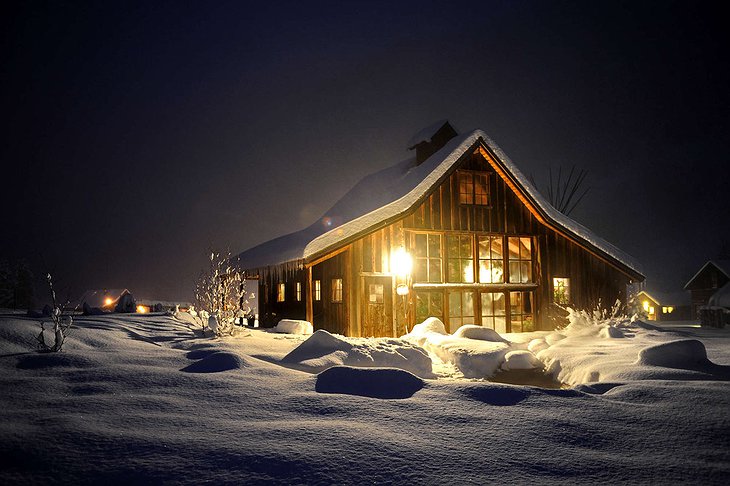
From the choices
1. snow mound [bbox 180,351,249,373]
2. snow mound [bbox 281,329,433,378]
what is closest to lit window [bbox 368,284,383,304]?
snow mound [bbox 281,329,433,378]

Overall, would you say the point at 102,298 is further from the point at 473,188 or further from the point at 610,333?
the point at 610,333

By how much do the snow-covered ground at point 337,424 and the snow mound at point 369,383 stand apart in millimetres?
15

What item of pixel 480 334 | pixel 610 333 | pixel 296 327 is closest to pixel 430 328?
pixel 480 334

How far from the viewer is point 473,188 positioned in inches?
616

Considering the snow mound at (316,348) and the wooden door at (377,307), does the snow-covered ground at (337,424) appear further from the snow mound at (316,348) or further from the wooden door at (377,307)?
the wooden door at (377,307)

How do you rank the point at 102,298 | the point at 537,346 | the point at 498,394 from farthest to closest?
the point at 102,298, the point at 537,346, the point at 498,394

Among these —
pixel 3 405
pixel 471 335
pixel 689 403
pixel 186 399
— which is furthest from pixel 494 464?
pixel 471 335

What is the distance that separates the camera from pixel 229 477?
2.50m

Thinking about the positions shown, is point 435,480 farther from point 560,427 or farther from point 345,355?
point 345,355

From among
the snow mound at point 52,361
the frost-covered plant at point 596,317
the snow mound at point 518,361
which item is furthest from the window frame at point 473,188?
the snow mound at point 52,361

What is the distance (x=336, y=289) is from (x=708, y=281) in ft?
140

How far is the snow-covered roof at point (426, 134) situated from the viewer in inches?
696

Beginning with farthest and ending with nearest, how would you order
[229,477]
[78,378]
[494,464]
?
[78,378] → [494,464] → [229,477]

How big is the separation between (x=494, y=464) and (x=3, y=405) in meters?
3.97
